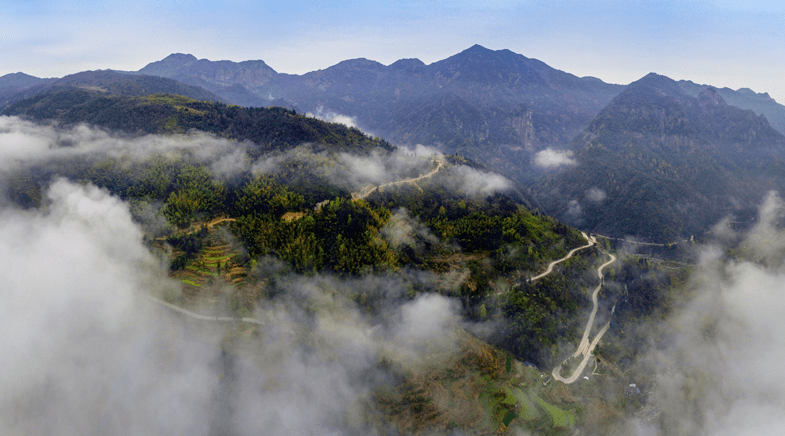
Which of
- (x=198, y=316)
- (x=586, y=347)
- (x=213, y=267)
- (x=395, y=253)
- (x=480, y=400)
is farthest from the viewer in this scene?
(x=395, y=253)

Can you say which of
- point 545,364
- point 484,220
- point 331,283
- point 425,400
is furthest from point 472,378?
point 484,220

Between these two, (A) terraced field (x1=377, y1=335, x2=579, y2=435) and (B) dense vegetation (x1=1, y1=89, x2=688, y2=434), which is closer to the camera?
(A) terraced field (x1=377, y1=335, x2=579, y2=435)

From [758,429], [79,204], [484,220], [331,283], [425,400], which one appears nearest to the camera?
[425,400]

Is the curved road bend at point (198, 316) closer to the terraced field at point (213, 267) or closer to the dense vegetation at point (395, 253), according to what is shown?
the dense vegetation at point (395, 253)

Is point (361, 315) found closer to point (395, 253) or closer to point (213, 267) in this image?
point (395, 253)

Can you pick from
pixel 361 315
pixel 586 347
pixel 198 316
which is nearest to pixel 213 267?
pixel 198 316

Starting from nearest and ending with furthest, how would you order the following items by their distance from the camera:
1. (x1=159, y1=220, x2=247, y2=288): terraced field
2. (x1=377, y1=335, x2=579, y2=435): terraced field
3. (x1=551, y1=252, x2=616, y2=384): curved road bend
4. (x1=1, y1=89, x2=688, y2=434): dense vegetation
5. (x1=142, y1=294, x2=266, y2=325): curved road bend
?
(x1=377, y1=335, x2=579, y2=435): terraced field, (x1=142, y1=294, x2=266, y2=325): curved road bend, (x1=1, y1=89, x2=688, y2=434): dense vegetation, (x1=159, y1=220, x2=247, y2=288): terraced field, (x1=551, y1=252, x2=616, y2=384): curved road bend

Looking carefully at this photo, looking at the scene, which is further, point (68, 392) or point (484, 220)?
point (484, 220)

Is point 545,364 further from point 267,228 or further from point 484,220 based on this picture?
point 267,228

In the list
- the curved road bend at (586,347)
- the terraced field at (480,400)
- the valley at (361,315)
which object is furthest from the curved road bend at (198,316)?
the curved road bend at (586,347)

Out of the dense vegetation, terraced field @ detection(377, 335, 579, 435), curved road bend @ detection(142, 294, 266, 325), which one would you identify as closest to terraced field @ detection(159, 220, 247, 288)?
the dense vegetation

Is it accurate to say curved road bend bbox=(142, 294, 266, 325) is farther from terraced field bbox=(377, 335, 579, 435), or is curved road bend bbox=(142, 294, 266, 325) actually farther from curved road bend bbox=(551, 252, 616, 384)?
curved road bend bbox=(551, 252, 616, 384)
